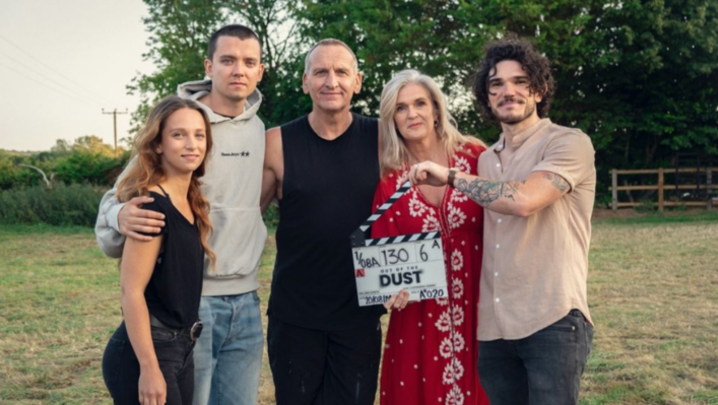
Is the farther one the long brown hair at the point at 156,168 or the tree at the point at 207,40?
the tree at the point at 207,40

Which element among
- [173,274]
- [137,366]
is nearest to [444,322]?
[173,274]

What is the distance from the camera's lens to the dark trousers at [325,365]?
3.61 metres

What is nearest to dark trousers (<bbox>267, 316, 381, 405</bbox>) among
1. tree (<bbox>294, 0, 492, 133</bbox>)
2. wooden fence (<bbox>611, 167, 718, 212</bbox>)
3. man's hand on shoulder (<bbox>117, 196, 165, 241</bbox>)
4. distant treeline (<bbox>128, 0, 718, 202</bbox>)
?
man's hand on shoulder (<bbox>117, 196, 165, 241</bbox>)

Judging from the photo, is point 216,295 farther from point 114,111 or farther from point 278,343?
point 114,111

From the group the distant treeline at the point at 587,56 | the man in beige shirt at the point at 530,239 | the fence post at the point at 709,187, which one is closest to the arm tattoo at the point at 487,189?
the man in beige shirt at the point at 530,239

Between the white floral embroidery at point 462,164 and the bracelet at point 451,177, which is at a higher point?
the white floral embroidery at point 462,164

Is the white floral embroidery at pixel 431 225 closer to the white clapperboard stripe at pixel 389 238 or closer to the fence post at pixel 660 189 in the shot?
the white clapperboard stripe at pixel 389 238

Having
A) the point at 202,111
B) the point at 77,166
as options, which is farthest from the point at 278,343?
the point at 77,166

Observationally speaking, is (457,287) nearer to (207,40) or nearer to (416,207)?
(416,207)

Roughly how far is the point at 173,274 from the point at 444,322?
147cm

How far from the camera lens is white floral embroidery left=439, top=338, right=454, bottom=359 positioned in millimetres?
3664

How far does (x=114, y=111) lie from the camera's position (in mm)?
67062

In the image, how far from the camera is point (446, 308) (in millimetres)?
3646

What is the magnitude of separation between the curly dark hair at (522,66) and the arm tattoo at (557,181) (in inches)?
18.0
